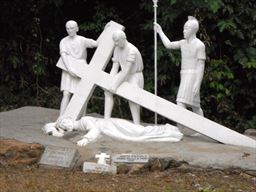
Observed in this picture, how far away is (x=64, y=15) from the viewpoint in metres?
12.0

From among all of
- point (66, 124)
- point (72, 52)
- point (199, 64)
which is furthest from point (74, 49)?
point (199, 64)

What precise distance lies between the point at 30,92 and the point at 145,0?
319 cm

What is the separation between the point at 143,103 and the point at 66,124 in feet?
3.60

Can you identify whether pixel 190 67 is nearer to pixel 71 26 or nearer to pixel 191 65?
pixel 191 65

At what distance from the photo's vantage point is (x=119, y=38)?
741 centimetres

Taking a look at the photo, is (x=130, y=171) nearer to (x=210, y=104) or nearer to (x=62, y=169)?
(x=62, y=169)

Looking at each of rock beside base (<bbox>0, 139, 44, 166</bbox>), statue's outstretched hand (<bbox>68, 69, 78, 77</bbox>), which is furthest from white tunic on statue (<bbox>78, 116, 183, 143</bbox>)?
rock beside base (<bbox>0, 139, 44, 166</bbox>)

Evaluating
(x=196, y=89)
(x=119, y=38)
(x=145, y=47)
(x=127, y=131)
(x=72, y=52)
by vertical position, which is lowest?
(x=127, y=131)

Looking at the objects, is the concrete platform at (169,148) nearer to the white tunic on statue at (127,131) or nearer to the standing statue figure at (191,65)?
the white tunic on statue at (127,131)

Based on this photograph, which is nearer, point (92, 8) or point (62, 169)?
point (62, 169)

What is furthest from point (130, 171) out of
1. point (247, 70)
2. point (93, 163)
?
point (247, 70)

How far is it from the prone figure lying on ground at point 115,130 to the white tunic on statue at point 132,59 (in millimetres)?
587

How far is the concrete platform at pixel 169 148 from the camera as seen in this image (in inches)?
245

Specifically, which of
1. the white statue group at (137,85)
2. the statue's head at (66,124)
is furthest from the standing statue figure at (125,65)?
the statue's head at (66,124)
